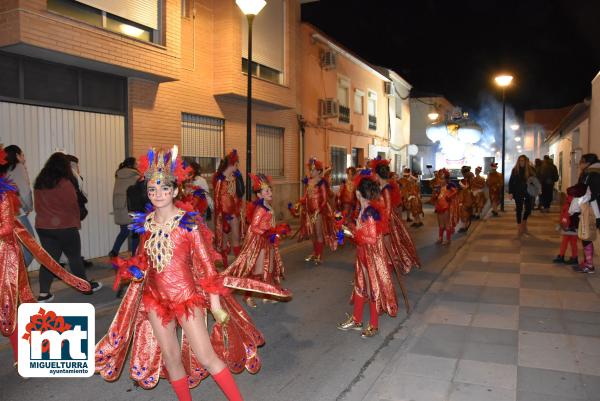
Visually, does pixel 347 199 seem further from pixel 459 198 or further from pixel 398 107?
pixel 398 107

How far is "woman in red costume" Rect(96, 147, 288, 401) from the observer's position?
341 centimetres

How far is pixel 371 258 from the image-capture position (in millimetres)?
5387

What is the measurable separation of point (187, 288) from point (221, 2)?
11487mm

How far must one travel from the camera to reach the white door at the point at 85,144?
8.76 metres

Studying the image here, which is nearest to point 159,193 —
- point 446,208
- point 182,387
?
point 182,387

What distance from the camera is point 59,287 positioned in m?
7.67

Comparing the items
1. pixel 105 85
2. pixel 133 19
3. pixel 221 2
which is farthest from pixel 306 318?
pixel 221 2

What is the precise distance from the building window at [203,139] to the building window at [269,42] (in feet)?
7.25

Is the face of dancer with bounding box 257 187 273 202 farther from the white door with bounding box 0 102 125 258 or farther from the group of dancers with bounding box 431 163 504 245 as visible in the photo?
the group of dancers with bounding box 431 163 504 245

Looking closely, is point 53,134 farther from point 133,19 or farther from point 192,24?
point 192,24

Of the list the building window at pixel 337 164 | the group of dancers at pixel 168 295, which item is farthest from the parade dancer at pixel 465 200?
the group of dancers at pixel 168 295

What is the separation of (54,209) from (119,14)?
566 cm

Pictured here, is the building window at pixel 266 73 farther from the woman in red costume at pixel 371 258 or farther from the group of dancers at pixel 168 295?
the group of dancers at pixel 168 295

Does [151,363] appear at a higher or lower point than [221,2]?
lower
